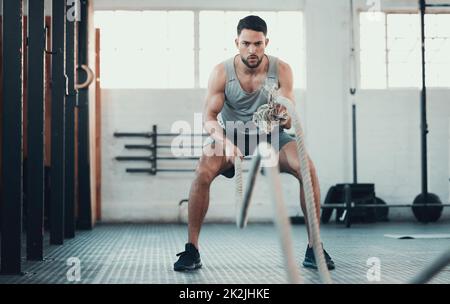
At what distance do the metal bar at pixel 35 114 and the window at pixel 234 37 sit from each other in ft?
12.6

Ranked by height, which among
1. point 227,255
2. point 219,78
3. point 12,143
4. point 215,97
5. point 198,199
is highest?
point 219,78

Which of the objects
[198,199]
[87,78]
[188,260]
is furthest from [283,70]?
[87,78]

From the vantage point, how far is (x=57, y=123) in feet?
15.6

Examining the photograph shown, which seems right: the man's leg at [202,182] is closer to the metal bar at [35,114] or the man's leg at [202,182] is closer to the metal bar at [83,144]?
the metal bar at [35,114]

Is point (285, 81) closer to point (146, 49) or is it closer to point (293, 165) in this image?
point (293, 165)

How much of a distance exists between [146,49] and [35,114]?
3.86 m

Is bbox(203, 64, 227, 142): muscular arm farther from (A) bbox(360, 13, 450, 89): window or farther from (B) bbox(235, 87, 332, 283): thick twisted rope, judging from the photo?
(A) bbox(360, 13, 450, 89): window

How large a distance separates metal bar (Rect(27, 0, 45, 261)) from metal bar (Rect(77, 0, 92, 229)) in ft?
8.78

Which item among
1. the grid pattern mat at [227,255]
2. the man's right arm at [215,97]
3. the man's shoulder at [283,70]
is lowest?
the grid pattern mat at [227,255]

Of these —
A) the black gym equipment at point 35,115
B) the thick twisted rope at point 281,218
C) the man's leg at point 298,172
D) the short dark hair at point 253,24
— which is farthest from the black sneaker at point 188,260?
the thick twisted rope at point 281,218

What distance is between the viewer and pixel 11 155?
3.25m

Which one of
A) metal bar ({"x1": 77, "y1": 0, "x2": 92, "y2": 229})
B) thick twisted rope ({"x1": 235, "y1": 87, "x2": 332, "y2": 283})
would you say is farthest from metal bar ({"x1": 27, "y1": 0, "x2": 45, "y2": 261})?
metal bar ({"x1": 77, "y1": 0, "x2": 92, "y2": 229})

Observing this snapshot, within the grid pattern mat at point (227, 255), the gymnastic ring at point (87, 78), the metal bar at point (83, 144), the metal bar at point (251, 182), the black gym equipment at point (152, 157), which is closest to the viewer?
the metal bar at point (251, 182)

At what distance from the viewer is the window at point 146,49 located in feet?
24.1
